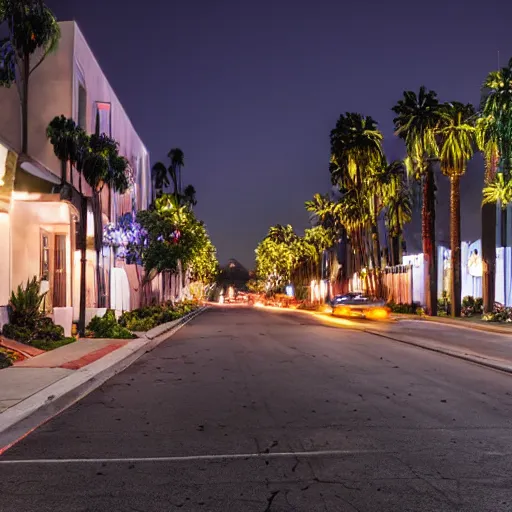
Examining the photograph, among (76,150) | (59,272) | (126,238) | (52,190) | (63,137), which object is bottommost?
(59,272)

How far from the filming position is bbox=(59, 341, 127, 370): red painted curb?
44.7ft

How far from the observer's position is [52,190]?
1895cm

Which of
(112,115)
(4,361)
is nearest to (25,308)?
(4,361)

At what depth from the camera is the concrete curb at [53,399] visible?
812 centimetres

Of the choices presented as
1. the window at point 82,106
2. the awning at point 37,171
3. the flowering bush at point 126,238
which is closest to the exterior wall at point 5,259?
the awning at point 37,171

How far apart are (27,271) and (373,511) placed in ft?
61.8

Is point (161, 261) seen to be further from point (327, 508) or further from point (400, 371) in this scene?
point (327, 508)

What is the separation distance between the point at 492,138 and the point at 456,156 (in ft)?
35.0

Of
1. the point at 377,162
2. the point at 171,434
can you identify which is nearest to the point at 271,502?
the point at 171,434

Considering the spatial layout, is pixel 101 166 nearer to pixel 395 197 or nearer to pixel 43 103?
pixel 43 103

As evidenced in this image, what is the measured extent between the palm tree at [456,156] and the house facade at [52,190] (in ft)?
59.3

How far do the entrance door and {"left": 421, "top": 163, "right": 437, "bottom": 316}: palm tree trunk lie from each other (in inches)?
867

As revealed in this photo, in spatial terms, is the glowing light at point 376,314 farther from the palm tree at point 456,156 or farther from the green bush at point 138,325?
the green bush at point 138,325

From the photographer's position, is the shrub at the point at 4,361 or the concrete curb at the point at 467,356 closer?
the shrub at the point at 4,361
